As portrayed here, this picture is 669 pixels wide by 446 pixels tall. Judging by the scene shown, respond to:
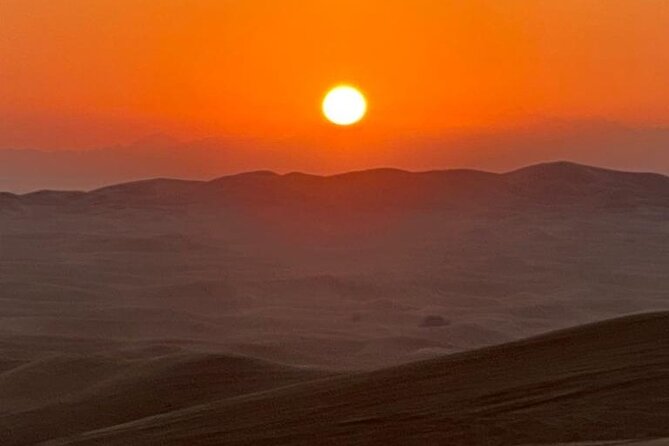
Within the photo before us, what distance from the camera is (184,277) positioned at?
62.6ft

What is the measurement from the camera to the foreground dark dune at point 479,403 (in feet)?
12.8

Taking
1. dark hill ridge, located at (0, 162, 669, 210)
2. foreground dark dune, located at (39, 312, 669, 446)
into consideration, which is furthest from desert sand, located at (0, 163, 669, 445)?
dark hill ridge, located at (0, 162, 669, 210)

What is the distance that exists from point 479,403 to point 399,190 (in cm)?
3678

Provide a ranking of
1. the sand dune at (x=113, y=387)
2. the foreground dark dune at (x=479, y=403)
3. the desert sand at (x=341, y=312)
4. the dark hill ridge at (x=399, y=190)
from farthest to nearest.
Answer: the dark hill ridge at (x=399, y=190), the sand dune at (x=113, y=387), the desert sand at (x=341, y=312), the foreground dark dune at (x=479, y=403)

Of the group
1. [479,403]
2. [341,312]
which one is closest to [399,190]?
[341,312]

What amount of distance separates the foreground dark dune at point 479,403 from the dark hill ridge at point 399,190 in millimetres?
31095

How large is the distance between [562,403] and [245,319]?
9.59 metres

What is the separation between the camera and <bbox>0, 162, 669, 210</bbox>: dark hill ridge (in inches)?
1519

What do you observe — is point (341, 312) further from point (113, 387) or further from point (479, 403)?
point (479, 403)

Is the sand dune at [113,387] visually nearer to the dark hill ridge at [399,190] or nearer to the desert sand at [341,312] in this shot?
the desert sand at [341,312]

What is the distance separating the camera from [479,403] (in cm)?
438

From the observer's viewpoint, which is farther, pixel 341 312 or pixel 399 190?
pixel 399 190

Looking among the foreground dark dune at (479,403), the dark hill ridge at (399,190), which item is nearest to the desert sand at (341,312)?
the foreground dark dune at (479,403)

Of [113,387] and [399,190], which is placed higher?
[399,190]
